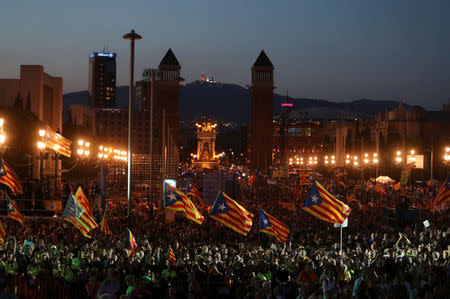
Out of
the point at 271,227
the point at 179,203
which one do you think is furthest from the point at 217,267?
the point at 179,203

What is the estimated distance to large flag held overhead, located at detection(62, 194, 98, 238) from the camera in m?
19.1

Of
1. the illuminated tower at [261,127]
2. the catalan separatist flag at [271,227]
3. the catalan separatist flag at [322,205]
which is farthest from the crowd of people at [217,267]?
the illuminated tower at [261,127]

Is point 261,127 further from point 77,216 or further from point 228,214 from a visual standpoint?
point 77,216

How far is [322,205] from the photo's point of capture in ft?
62.6

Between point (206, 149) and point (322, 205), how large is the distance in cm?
12508

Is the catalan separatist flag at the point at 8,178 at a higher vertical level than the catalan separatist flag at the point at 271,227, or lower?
higher

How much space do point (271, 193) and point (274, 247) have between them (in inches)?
1269

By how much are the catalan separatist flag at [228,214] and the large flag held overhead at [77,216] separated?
3305 millimetres

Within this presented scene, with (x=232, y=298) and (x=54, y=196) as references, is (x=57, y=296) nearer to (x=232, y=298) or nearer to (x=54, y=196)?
(x=232, y=298)

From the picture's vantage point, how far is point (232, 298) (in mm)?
13562

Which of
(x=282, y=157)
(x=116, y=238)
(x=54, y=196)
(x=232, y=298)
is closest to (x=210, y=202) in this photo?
(x=54, y=196)

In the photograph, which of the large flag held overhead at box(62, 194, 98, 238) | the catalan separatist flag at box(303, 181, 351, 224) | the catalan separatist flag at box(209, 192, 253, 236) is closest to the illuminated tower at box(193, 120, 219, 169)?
the large flag held overhead at box(62, 194, 98, 238)

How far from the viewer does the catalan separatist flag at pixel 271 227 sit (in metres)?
19.7

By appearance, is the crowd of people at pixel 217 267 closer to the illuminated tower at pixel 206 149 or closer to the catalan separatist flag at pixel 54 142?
the catalan separatist flag at pixel 54 142
